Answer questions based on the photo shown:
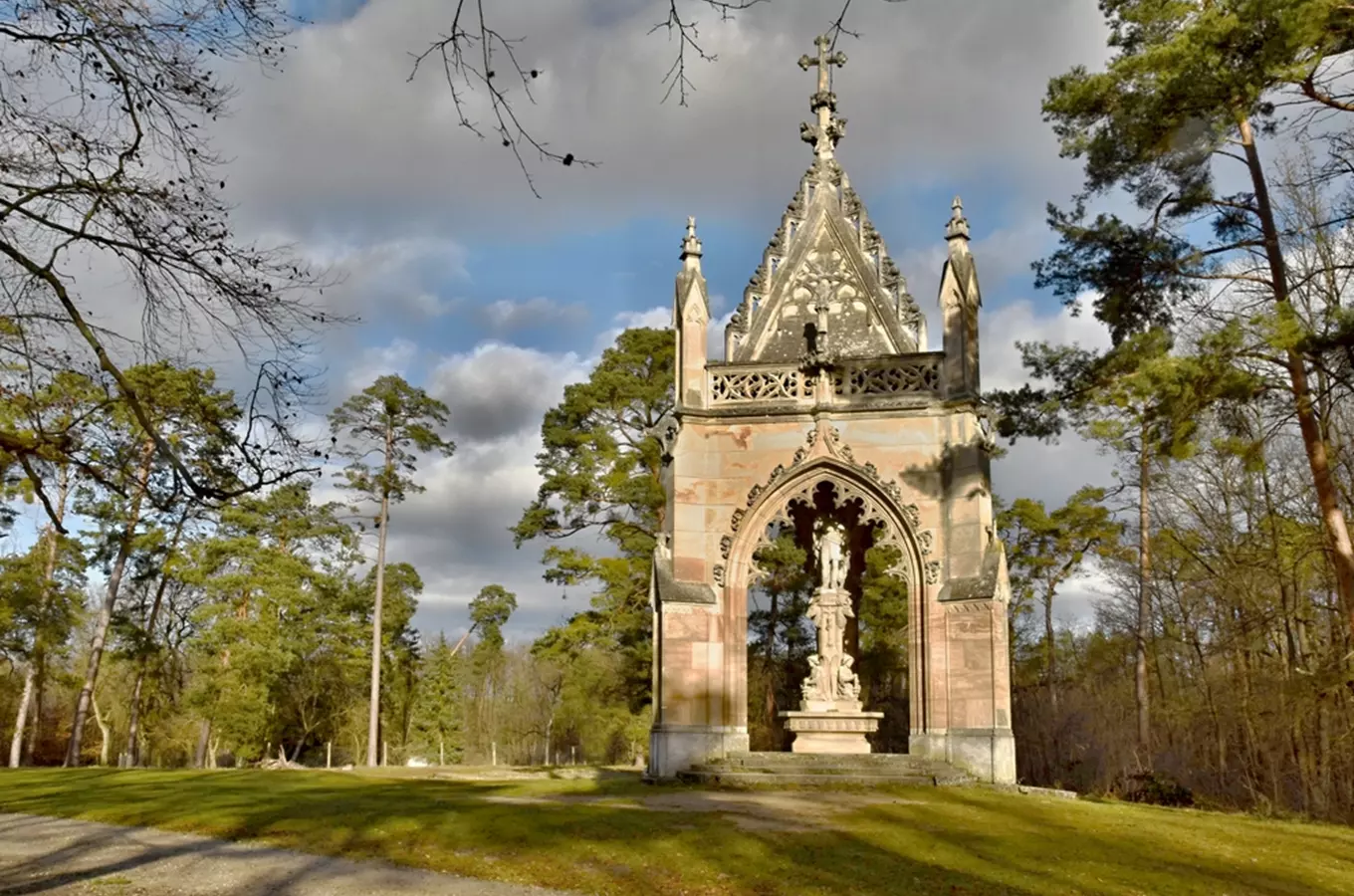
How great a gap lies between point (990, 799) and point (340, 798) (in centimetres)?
795

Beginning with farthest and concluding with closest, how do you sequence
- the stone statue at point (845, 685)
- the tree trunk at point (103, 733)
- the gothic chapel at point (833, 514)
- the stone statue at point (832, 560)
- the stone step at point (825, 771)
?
the tree trunk at point (103, 733), the stone statue at point (832, 560), the stone statue at point (845, 685), the gothic chapel at point (833, 514), the stone step at point (825, 771)

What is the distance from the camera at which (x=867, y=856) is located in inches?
355

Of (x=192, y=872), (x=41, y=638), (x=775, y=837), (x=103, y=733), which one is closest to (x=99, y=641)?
(x=41, y=638)

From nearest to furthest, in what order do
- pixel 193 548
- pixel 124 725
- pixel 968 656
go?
pixel 968 656 → pixel 193 548 → pixel 124 725

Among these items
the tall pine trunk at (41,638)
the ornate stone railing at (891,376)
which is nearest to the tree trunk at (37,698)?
the tall pine trunk at (41,638)

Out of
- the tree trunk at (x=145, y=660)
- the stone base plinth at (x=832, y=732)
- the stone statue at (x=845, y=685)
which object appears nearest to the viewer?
the stone base plinth at (x=832, y=732)

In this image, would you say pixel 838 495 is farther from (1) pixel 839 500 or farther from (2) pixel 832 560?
(2) pixel 832 560

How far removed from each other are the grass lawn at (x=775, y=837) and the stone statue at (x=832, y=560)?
4078mm

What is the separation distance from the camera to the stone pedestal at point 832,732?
55.2ft

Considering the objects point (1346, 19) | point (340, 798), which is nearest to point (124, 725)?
point (340, 798)

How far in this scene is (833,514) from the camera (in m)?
19.0

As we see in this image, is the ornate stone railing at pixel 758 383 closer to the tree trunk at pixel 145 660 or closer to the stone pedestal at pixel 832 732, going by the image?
the stone pedestal at pixel 832 732

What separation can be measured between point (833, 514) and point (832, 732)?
3897 millimetres

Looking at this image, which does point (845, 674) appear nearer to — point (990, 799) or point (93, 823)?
point (990, 799)
